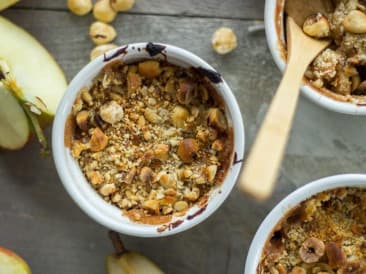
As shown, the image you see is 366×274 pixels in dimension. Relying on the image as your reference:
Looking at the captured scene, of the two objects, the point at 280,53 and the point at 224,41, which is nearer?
the point at 280,53

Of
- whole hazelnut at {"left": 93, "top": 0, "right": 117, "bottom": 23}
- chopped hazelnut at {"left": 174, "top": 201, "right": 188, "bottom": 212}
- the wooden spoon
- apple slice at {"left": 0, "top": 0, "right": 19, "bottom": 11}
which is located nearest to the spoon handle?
the wooden spoon

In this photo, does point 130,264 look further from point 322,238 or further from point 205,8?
point 205,8

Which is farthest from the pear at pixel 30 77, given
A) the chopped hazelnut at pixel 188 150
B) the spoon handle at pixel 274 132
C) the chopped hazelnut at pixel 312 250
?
the chopped hazelnut at pixel 312 250

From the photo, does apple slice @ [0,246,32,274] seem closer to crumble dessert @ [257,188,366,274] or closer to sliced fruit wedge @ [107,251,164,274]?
sliced fruit wedge @ [107,251,164,274]

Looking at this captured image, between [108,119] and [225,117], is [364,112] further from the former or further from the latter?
[108,119]

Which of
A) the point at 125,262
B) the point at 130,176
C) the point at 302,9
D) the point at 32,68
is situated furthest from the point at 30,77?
the point at 302,9

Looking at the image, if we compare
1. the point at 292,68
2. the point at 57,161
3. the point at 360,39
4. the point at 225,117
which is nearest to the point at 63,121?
the point at 57,161
